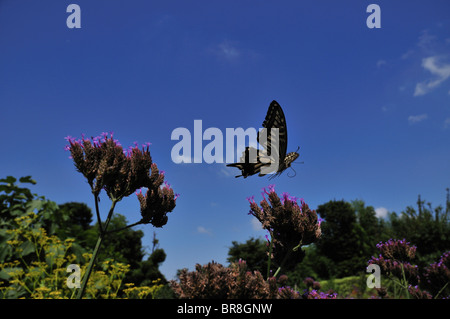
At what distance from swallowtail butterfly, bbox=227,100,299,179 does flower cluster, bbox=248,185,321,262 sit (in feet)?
4.12

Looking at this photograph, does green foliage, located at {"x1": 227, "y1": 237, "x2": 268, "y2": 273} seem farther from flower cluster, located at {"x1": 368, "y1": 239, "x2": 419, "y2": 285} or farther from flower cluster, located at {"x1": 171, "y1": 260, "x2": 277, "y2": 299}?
flower cluster, located at {"x1": 171, "y1": 260, "x2": 277, "y2": 299}

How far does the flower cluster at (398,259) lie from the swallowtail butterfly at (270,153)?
2288 millimetres

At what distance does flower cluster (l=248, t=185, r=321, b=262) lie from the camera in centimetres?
319

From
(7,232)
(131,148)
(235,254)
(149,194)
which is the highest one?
(131,148)

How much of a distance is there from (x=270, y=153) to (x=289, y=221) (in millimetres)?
2414

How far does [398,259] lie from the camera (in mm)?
5508

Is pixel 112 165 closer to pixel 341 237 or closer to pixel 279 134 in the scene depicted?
pixel 279 134

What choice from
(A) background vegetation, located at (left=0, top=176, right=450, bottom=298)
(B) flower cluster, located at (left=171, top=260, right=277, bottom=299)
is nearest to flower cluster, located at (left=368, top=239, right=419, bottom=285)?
(A) background vegetation, located at (left=0, top=176, right=450, bottom=298)

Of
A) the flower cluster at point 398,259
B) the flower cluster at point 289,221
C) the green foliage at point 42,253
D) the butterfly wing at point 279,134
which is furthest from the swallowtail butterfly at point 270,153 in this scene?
the green foliage at point 42,253
